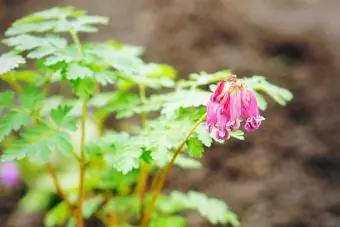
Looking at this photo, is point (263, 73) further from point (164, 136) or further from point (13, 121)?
point (13, 121)

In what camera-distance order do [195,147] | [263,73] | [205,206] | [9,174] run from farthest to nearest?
[263,73] < [9,174] < [205,206] < [195,147]

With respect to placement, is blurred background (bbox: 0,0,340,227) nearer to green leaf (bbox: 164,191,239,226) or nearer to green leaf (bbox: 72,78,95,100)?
green leaf (bbox: 164,191,239,226)

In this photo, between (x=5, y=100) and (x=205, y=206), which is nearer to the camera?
(x=5, y=100)

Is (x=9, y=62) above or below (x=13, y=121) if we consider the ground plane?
above

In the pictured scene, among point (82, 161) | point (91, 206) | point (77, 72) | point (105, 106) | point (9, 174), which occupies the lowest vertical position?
point (9, 174)

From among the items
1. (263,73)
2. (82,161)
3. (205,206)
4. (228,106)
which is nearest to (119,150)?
(82,161)

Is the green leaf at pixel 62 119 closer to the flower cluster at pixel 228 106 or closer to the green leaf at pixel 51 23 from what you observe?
the green leaf at pixel 51 23
